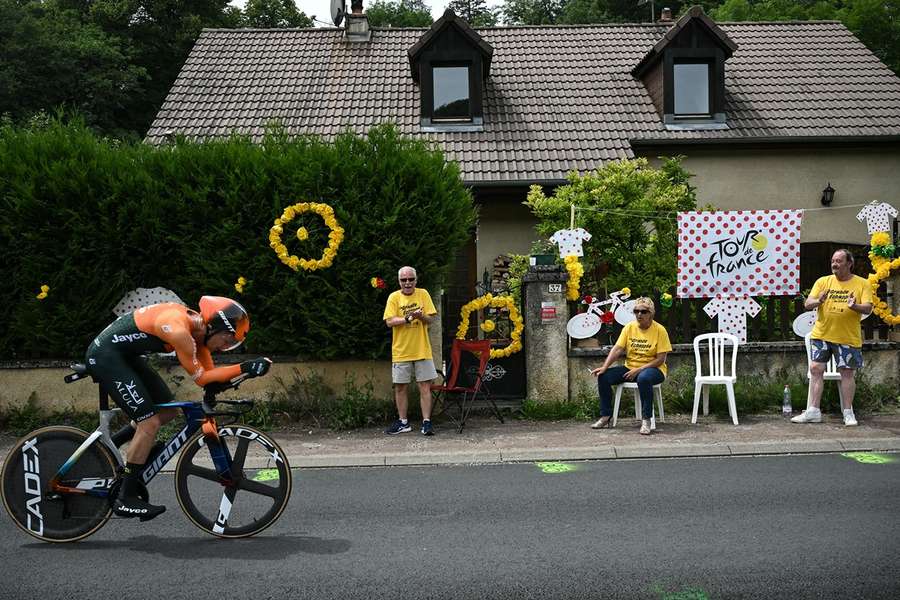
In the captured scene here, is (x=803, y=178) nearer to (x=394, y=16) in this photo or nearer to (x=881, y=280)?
(x=881, y=280)

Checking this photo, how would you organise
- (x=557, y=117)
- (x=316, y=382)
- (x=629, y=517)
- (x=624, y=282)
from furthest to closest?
(x=557, y=117)
(x=624, y=282)
(x=316, y=382)
(x=629, y=517)

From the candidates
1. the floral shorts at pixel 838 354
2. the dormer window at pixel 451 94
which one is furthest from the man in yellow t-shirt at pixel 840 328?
the dormer window at pixel 451 94

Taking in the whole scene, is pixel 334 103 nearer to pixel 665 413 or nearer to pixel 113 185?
pixel 113 185

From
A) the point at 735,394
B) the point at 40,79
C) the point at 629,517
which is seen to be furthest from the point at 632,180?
the point at 40,79

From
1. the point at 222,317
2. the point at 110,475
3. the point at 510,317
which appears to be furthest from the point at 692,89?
the point at 110,475

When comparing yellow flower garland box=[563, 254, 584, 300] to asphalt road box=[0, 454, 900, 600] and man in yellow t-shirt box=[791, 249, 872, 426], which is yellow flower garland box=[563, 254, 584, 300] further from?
asphalt road box=[0, 454, 900, 600]

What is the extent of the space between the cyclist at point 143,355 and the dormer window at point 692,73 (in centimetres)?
1543

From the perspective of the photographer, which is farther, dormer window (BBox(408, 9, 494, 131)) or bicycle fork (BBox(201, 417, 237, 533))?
dormer window (BBox(408, 9, 494, 131))

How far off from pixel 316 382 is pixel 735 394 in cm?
516

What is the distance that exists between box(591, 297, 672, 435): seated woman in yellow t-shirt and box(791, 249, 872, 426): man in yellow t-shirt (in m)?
1.71

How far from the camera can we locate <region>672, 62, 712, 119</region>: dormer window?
1962 centimetres

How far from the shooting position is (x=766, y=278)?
11.7 m

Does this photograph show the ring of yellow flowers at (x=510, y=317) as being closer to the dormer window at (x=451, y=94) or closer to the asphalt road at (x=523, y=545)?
the asphalt road at (x=523, y=545)

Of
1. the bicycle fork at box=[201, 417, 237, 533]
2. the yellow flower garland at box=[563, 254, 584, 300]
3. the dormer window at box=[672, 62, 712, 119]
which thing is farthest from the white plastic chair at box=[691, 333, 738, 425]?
the dormer window at box=[672, 62, 712, 119]
